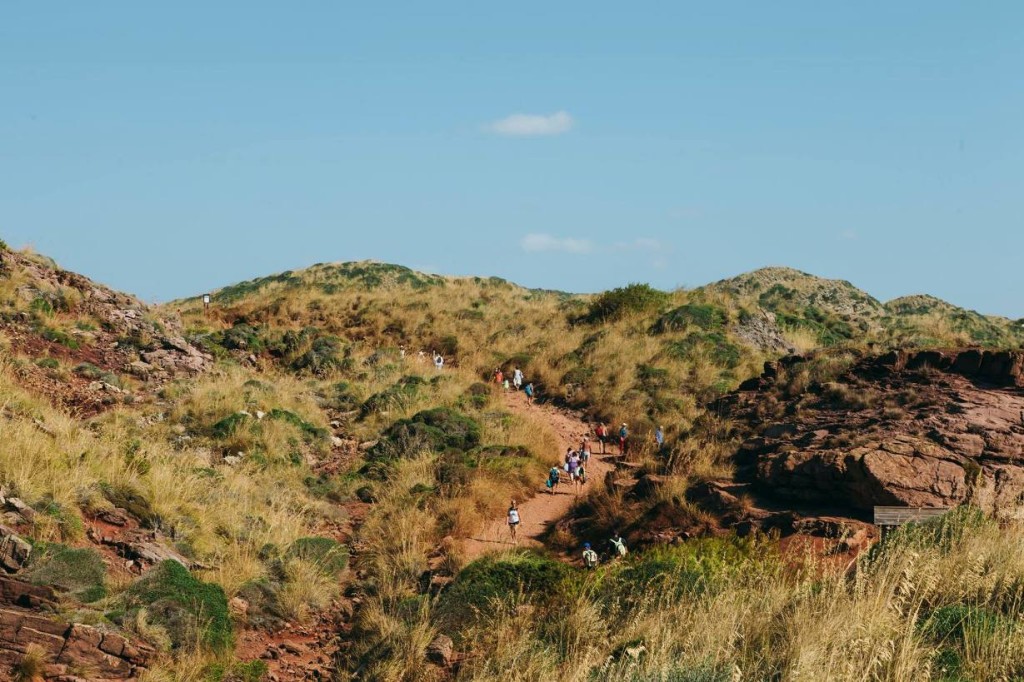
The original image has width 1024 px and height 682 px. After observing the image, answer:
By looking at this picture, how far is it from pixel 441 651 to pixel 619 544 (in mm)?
4027

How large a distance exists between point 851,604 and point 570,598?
397 centimetres

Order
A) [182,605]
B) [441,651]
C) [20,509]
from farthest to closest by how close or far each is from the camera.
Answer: [20,509], [182,605], [441,651]

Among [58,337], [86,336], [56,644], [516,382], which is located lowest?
[56,644]

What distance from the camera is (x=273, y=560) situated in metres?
13.6

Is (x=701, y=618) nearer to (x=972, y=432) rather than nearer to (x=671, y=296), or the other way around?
(x=972, y=432)

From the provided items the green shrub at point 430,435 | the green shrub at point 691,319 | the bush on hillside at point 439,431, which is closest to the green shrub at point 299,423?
the green shrub at point 430,435

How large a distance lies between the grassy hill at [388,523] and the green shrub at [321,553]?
5 centimetres

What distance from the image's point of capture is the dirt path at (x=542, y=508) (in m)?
15.8

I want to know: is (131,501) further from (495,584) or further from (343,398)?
(343,398)

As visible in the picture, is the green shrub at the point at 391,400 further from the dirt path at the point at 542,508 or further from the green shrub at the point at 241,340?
the green shrub at the point at 241,340

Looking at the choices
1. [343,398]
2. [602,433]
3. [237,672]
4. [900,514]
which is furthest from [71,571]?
[343,398]

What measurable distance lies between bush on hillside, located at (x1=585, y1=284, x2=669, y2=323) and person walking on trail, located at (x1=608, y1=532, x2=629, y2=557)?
2449 cm

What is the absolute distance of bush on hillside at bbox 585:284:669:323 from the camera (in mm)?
38906

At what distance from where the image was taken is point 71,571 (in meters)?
10.6
